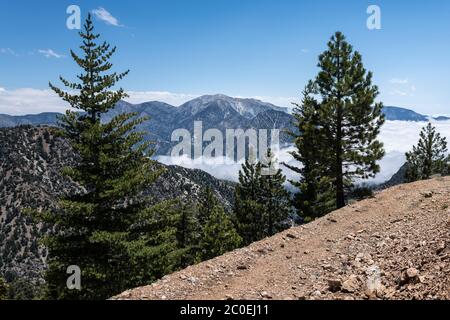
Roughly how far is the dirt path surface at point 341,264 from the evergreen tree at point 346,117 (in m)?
6.16

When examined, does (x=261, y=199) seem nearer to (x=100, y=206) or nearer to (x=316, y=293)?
(x=100, y=206)

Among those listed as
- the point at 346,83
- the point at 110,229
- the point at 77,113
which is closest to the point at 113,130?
the point at 77,113

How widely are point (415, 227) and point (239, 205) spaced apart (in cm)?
2938

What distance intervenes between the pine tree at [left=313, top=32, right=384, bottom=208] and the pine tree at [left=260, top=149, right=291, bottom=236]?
14.7 metres

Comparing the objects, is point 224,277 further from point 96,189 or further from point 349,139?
point 349,139

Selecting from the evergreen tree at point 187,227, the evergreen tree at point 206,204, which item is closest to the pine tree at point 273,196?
the evergreen tree at point 206,204

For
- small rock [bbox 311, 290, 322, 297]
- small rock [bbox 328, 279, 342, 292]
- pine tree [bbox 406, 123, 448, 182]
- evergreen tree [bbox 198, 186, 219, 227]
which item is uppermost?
pine tree [bbox 406, 123, 448, 182]

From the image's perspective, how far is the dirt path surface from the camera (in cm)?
912

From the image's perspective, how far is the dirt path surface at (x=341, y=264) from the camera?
9.12 meters

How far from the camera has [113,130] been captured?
21312 millimetres

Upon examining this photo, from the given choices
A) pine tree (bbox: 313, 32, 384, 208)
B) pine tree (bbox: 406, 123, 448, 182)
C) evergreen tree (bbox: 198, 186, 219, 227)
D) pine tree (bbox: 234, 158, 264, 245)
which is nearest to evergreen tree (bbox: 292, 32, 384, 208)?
pine tree (bbox: 313, 32, 384, 208)

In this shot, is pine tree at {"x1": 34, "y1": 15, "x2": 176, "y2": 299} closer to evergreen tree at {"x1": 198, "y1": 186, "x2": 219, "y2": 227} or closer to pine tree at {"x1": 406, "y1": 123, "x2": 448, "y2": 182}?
evergreen tree at {"x1": 198, "y1": 186, "x2": 219, "y2": 227}

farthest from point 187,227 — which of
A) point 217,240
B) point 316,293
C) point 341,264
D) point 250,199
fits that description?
point 316,293

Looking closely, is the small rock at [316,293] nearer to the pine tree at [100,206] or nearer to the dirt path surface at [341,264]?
the dirt path surface at [341,264]
